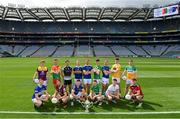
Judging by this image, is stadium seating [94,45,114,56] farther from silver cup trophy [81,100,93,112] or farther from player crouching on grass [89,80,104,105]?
silver cup trophy [81,100,93,112]

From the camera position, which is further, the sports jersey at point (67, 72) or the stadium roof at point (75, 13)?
the stadium roof at point (75, 13)

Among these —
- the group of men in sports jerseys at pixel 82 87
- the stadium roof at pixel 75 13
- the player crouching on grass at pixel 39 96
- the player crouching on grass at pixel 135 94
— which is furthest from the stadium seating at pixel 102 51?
the player crouching on grass at pixel 39 96

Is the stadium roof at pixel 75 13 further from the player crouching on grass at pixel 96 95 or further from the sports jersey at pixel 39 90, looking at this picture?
the sports jersey at pixel 39 90

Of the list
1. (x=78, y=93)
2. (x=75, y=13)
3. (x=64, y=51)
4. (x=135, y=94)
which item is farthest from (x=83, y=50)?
(x=78, y=93)

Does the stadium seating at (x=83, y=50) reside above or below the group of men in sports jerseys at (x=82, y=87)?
above

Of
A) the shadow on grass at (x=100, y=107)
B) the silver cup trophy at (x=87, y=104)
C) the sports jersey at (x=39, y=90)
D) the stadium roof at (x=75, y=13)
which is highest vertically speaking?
the stadium roof at (x=75, y=13)

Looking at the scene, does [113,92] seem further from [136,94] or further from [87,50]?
[87,50]

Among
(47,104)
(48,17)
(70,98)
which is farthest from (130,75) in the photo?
(48,17)

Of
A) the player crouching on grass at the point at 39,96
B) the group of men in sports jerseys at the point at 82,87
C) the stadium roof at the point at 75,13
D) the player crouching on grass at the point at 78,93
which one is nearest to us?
the player crouching on grass at the point at 39,96

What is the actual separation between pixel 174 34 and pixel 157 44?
24.0 ft

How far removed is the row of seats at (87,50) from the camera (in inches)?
3748

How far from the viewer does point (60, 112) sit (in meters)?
13.6

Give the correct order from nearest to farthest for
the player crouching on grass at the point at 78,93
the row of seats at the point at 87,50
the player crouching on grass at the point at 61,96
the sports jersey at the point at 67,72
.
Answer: the player crouching on grass at the point at 61,96
the player crouching on grass at the point at 78,93
the sports jersey at the point at 67,72
the row of seats at the point at 87,50

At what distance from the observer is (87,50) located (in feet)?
320
